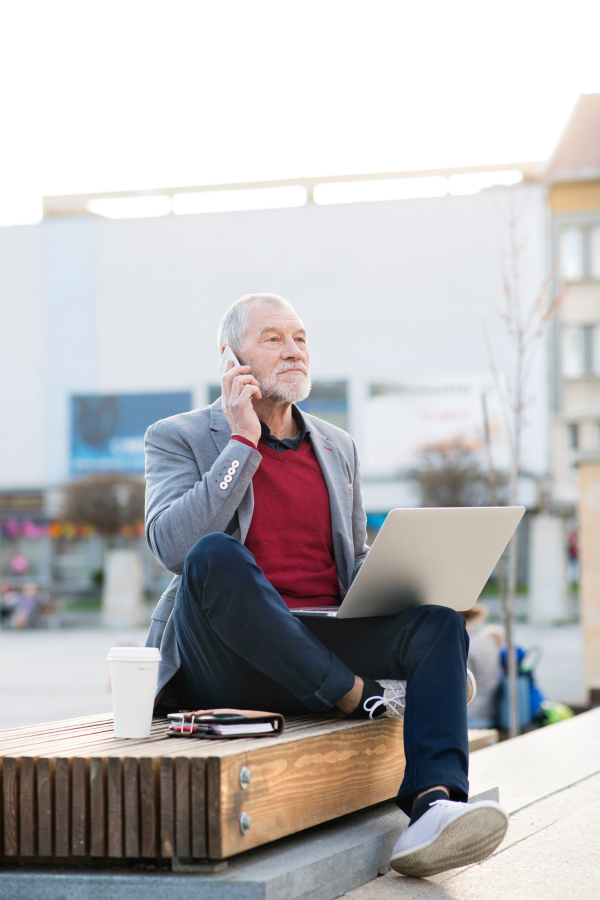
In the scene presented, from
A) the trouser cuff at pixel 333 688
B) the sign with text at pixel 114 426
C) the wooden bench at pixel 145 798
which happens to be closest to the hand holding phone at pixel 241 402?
the trouser cuff at pixel 333 688

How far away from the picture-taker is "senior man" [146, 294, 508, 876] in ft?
7.90

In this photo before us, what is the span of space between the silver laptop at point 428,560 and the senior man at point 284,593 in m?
0.09

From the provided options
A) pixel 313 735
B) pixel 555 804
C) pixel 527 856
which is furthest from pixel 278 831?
pixel 555 804

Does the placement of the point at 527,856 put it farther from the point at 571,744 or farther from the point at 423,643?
the point at 571,744

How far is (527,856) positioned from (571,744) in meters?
2.28

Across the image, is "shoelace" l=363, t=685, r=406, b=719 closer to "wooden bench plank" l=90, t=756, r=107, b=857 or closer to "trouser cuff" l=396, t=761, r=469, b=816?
"trouser cuff" l=396, t=761, r=469, b=816

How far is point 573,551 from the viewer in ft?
103

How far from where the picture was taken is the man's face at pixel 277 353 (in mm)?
3258

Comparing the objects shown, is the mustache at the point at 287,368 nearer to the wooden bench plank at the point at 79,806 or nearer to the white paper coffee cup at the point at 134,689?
the white paper coffee cup at the point at 134,689

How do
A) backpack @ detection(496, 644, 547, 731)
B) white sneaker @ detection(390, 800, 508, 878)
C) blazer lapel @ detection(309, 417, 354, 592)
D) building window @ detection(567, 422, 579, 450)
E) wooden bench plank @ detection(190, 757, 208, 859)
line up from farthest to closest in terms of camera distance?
building window @ detection(567, 422, 579, 450) → backpack @ detection(496, 644, 547, 731) → blazer lapel @ detection(309, 417, 354, 592) → white sneaker @ detection(390, 800, 508, 878) → wooden bench plank @ detection(190, 757, 208, 859)

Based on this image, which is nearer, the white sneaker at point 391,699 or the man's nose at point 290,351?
the white sneaker at point 391,699

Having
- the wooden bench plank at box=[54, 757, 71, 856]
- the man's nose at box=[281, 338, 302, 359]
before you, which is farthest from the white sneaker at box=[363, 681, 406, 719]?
the man's nose at box=[281, 338, 302, 359]

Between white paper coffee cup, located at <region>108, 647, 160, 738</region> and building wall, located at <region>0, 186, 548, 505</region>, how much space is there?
28670mm

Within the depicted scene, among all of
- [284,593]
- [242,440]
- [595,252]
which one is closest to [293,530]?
[284,593]
